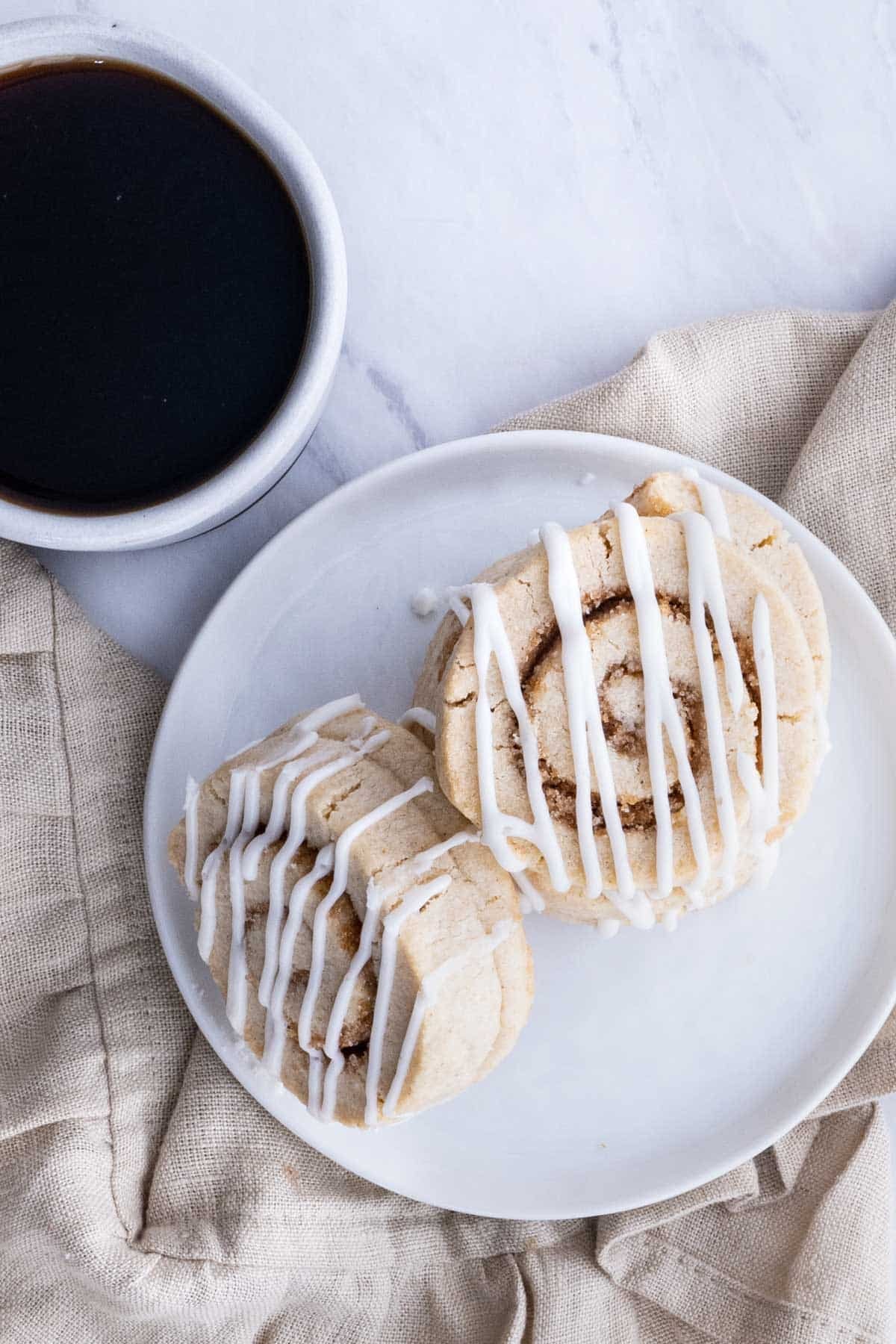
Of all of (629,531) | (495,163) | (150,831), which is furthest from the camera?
(495,163)

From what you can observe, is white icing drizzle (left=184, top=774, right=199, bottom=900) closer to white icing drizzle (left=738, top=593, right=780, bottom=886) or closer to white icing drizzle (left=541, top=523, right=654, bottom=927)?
white icing drizzle (left=541, top=523, right=654, bottom=927)

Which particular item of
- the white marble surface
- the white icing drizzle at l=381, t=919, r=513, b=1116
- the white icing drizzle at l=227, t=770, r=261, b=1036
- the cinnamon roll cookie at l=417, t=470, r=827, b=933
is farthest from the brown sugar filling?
the white marble surface

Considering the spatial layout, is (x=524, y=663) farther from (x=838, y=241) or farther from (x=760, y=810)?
(x=838, y=241)

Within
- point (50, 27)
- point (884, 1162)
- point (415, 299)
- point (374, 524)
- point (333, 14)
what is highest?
point (50, 27)

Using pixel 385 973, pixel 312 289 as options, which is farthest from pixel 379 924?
pixel 312 289

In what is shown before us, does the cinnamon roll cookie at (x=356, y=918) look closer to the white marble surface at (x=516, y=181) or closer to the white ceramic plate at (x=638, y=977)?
→ the white ceramic plate at (x=638, y=977)

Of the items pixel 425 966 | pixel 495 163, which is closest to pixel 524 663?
pixel 425 966

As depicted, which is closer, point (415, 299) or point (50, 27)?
point (50, 27)

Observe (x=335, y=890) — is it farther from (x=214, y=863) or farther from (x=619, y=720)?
(x=619, y=720)
